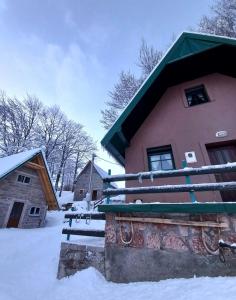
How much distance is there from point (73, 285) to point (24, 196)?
12.5m

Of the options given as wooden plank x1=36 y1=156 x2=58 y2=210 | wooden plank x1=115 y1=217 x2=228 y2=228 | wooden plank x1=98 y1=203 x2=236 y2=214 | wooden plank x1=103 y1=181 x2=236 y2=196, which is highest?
wooden plank x1=36 y1=156 x2=58 y2=210

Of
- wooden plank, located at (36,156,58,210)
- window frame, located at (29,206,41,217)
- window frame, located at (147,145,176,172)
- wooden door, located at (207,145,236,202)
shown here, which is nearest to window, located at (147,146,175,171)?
window frame, located at (147,145,176,172)

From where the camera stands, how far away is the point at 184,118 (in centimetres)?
686

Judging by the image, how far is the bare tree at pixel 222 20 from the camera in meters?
12.9

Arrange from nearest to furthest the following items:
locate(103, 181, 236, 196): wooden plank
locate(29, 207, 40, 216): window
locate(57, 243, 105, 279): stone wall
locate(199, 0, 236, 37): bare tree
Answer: locate(103, 181, 236, 196): wooden plank, locate(57, 243, 105, 279): stone wall, locate(199, 0, 236, 37): bare tree, locate(29, 207, 40, 216): window

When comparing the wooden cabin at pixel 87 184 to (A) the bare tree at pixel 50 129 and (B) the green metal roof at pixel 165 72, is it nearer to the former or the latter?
(A) the bare tree at pixel 50 129

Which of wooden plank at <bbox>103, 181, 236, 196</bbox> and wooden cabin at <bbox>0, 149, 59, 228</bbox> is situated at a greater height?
wooden cabin at <bbox>0, 149, 59, 228</bbox>

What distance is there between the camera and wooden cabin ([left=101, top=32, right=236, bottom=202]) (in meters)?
6.11

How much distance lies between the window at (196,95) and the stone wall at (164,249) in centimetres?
478

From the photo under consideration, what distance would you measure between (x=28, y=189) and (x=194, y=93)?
1458cm

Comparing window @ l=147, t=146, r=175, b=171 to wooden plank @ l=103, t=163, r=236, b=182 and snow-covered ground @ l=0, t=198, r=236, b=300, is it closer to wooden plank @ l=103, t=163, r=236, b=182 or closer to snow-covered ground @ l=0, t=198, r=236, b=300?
wooden plank @ l=103, t=163, r=236, b=182

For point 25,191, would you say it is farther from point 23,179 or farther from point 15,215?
point 15,215

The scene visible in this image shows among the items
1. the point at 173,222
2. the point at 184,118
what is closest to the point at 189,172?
the point at 173,222

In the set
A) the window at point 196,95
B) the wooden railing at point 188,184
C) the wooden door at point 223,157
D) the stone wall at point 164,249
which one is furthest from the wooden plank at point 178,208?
the window at point 196,95
